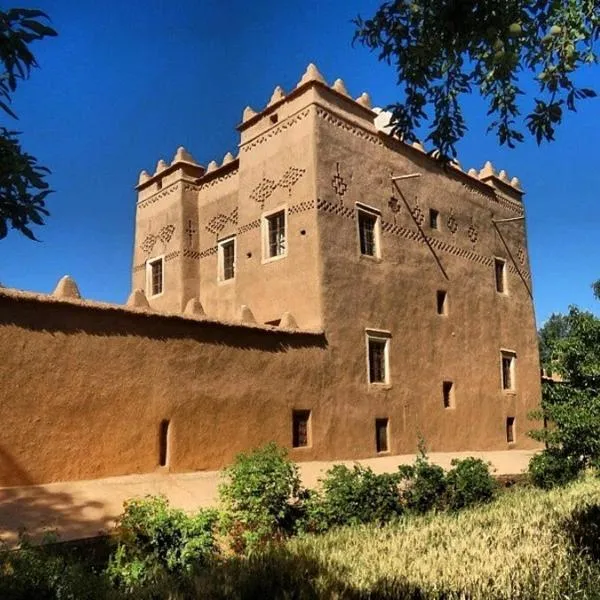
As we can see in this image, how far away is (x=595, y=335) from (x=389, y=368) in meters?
5.26

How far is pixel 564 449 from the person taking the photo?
1102 centimetres

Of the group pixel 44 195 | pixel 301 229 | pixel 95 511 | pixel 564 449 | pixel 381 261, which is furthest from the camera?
pixel 381 261

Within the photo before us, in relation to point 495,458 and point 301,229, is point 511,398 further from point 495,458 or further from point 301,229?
point 301,229

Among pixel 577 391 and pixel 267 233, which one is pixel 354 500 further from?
pixel 267 233

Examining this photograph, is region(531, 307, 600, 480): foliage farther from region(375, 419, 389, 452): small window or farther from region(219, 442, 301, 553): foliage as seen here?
region(219, 442, 301, 553): foliage

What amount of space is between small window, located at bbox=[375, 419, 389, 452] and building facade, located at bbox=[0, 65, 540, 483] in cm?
4

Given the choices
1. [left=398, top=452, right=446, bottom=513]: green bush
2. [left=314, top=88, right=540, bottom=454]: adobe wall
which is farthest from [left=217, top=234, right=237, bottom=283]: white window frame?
[left=398, top=452, right=446, bottom=513]: green bush

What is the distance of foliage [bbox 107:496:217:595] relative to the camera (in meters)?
5.93

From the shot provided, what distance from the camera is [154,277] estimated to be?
18.5 meters

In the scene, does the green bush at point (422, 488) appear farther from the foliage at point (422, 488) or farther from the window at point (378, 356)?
the window at point (378, 356)

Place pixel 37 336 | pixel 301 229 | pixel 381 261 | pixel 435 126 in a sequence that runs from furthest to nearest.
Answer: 1. pixel 381 261
2. pixel 301 229
3. pixel 37 336
4. pixel 435 126

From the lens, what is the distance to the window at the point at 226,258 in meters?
16.5

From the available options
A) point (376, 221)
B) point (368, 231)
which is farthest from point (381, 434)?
point (376, 221)

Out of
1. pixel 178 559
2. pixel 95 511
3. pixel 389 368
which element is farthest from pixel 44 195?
pixel 389 368
